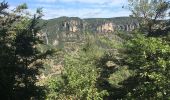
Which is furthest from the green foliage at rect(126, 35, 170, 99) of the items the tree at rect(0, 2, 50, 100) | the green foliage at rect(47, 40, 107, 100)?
the tree at rect(0, 2, 50, 100)

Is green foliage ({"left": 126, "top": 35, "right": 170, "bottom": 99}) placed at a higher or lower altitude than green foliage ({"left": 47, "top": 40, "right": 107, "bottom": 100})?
higher

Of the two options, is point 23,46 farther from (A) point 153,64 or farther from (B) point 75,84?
(A) point 153,64

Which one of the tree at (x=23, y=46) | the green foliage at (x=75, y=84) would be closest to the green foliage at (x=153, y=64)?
the green foliage at (x=75, y=84)

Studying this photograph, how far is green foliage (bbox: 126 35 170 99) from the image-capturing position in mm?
24953

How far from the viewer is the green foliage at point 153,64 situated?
81.9 feet

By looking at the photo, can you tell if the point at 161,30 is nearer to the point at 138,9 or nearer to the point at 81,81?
the point at 138,9

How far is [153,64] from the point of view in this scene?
2845 centimetres

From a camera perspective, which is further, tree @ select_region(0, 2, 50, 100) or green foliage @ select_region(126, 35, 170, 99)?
tree @ select_region(0, 2, 50, 100)

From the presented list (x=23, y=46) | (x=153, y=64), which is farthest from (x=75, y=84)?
(x=153, y=64)

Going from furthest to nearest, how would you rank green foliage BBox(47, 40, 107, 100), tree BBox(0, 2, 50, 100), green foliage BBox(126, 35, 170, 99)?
green foliage BBox(47, 40, 107, 100), tree BBox(0, 2, 50, 100), green foliage BBox(126, 35, 170, 99)

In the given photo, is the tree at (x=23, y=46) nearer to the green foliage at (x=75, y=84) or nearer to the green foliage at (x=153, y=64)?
the green foliage at (x=75, y=84)

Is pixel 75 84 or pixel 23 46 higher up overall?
pixel 23 46

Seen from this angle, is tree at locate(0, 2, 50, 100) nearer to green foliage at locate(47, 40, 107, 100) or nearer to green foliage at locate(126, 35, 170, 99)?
green foliage at locate(47, 40, 107, 100)

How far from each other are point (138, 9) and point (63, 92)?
9.47 metres
